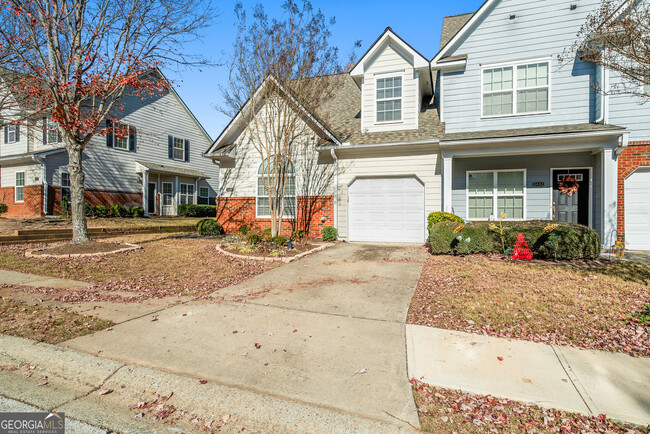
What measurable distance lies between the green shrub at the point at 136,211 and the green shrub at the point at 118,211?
39 cm

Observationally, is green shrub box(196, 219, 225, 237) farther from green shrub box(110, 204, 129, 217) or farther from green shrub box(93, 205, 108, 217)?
green shrub box(93, 205, 108, 217)

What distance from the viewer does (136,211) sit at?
67.6ft

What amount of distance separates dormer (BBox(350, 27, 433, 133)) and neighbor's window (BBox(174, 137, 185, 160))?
1724 cm

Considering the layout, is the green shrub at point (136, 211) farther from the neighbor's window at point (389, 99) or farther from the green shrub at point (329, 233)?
the neighbor's window at point (389, 99)

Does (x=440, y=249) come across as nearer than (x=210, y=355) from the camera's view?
No

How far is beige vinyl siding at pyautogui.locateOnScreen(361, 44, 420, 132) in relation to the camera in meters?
12.1

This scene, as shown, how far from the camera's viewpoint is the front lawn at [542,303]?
13.6 feet

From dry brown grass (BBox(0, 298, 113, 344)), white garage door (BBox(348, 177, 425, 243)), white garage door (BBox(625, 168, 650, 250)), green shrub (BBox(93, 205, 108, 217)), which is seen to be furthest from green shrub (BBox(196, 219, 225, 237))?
white garage door (BBox(625, 168, 650, 250))

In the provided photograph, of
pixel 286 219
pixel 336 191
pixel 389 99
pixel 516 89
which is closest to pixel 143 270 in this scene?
pixel 286 219

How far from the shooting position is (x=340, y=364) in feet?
11.5

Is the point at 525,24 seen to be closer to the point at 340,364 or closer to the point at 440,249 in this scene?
the point at 440,249

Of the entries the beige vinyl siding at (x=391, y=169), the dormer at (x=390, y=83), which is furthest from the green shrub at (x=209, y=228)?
the dormer at (x=390, y=83)

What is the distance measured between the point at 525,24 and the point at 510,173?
4821 mm

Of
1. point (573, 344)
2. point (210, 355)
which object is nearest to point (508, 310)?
point (573, 344)
